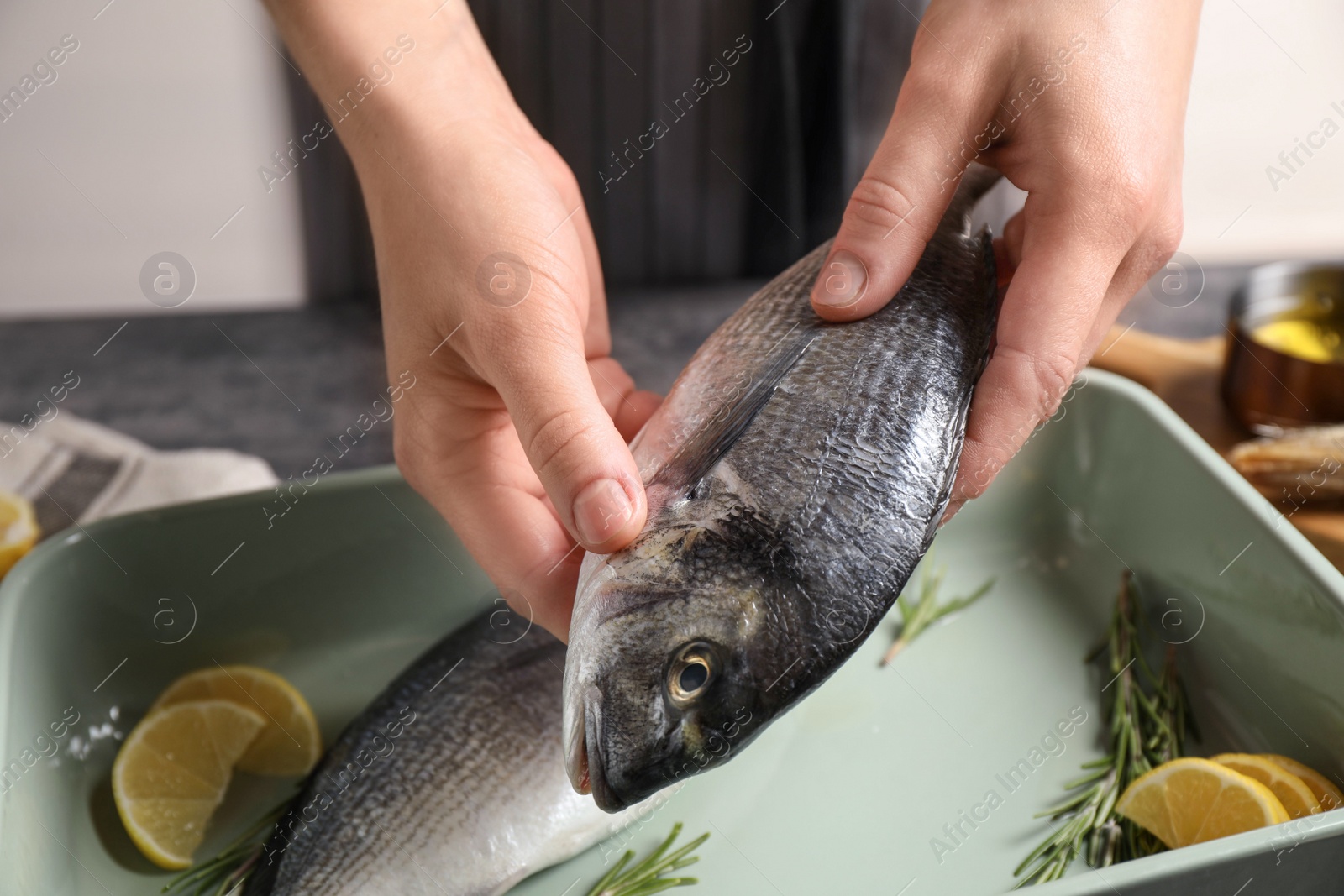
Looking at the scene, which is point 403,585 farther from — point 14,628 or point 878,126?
point 878,126

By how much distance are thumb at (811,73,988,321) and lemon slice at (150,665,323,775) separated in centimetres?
83

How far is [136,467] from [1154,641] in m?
1.78

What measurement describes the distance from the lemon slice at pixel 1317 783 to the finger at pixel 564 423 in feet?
2.74

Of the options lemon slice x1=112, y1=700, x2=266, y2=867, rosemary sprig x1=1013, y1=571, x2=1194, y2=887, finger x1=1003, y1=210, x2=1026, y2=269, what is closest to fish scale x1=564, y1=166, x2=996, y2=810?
finger x1=1003, y1=210, x2=1026, y2=269

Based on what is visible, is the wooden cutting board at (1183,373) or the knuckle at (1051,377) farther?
the wooden cutting board at (1183,373)

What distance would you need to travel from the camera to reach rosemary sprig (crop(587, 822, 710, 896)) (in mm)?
1093

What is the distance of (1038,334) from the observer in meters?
0.99

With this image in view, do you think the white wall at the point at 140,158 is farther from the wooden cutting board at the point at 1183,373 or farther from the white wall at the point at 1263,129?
the white wall at the point at 1263,129

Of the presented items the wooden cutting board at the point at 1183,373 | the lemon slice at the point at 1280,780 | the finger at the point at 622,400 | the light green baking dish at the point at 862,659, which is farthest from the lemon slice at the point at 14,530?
the wooden cutting board at the point at 1183,373

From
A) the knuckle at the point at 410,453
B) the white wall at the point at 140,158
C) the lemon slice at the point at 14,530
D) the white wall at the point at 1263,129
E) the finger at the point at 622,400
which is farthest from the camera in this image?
the white wall at the point at 1263,129

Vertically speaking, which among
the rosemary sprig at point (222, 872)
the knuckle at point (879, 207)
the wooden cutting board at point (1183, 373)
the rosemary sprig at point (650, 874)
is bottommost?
the wooden cutting board at point (1183, 373)

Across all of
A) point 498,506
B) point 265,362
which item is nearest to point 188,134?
point 265,362

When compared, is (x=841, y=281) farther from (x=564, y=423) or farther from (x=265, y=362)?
(x=265, y=362)

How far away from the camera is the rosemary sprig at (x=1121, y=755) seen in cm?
112
